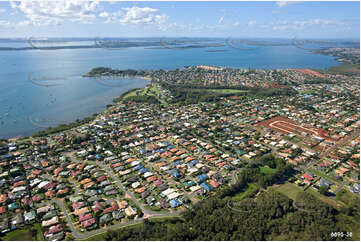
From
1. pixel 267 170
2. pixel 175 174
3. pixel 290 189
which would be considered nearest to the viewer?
pixel 290 189

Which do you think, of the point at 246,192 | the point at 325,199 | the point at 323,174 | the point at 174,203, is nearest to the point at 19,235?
the point at 174,203

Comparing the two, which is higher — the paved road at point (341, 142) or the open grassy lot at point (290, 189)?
the paved road at point (341, 142)

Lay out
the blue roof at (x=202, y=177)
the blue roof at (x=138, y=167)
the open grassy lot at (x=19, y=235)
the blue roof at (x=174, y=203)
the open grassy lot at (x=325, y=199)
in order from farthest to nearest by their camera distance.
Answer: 1. the blue roof at (x=138, y=167)
2. the blue roof at (x=202, y=177)
3. the open grassy lot at (x=325, y=199)
4. the blue roof at (x=174, y=203)
5. the open grassy lot at (x=19, y=235)

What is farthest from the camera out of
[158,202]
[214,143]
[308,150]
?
[214,143]

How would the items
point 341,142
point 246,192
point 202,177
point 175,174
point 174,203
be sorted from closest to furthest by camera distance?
point 174,203 < point 246,192 < point 202,177 < point 175,174 < point 341,142

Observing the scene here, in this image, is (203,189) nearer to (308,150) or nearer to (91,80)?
(308,150)

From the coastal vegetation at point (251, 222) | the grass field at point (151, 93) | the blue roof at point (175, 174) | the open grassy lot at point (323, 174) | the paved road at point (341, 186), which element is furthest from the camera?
the grass field at point (151, 93)

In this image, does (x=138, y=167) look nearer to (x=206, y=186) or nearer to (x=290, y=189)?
(x=206, y=186)

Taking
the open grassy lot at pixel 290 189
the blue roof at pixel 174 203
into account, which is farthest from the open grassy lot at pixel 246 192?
the blue roof at pixel 174 203

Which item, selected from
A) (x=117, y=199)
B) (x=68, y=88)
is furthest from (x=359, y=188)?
(x=68, y=88)

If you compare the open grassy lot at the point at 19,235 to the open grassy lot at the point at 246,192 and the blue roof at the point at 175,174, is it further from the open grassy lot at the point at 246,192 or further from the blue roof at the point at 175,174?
the open grassy lot at the point at 246,192

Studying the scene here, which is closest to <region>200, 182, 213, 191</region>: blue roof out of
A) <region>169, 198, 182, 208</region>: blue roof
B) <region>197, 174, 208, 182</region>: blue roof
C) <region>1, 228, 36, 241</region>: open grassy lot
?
<region>197, 174, 208, 182</region>: blue roof
